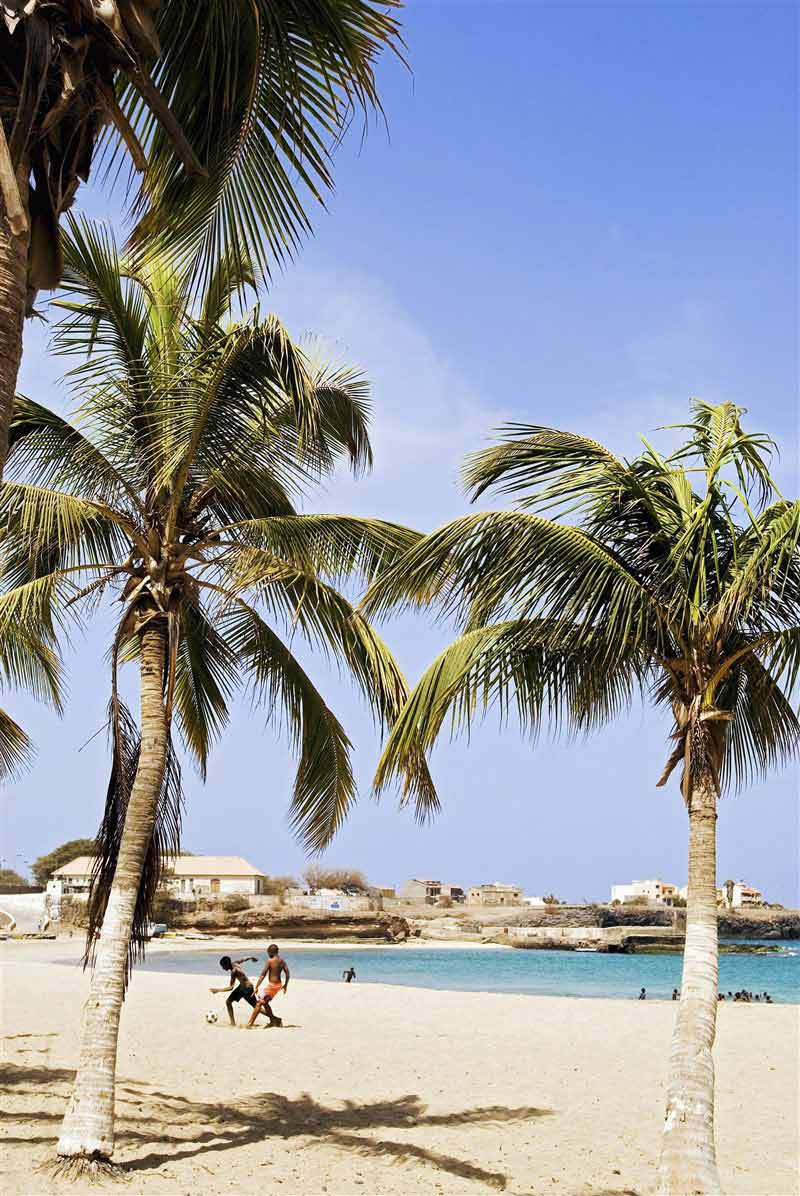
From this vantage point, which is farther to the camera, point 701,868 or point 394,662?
point 394,662

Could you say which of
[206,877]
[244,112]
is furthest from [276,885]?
[244,112]

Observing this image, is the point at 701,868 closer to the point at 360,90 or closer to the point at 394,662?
the point at 394,662

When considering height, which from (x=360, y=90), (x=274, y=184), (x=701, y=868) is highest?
(x=360, y=90)

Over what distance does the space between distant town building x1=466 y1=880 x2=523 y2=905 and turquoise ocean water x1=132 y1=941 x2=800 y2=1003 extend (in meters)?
44.4

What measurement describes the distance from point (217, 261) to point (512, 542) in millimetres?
2707

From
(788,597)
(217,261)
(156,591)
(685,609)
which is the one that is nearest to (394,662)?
(156,591)

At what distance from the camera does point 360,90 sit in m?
5.48

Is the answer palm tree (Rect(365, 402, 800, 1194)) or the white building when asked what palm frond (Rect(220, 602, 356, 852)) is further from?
the white building

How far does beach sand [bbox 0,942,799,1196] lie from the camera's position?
24.9 feet

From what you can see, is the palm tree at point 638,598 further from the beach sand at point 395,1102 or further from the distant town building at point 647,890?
the distant town building at point 647,890

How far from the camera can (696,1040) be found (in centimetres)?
652

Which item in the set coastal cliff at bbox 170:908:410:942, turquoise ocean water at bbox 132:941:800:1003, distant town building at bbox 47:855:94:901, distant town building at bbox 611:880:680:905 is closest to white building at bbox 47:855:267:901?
distant town building at bbox 47:855:94:901

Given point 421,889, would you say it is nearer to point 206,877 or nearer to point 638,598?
point 206,877

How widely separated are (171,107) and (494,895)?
124 meters
